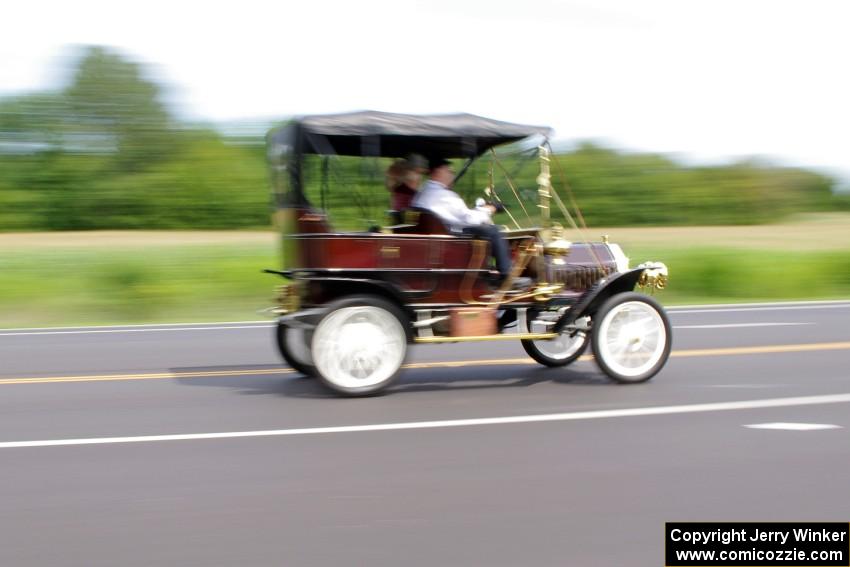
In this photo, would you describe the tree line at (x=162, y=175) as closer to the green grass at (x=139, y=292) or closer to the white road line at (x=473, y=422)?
the green grass at (x=139, y=292)

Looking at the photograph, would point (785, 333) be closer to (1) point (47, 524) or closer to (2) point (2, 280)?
(1) point (47, 524)

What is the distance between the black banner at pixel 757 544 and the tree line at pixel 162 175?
86.7 feet

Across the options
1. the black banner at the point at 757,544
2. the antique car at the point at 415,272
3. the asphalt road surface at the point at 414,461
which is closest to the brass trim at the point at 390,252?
the antique car at the point at 415,272

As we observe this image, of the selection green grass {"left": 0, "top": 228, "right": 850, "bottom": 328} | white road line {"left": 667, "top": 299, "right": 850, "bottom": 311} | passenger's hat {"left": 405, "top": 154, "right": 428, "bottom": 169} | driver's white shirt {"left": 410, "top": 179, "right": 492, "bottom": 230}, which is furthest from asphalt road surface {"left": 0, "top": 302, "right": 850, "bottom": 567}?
green grass {"left": 0, "top": 228, "right": 850, "bottom": 328}

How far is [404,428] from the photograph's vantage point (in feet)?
22.1

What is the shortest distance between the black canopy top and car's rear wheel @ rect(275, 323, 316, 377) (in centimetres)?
168

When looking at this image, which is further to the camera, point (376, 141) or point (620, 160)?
point (620, 160)

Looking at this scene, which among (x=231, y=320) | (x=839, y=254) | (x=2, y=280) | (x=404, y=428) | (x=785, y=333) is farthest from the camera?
(x=839, y=254)

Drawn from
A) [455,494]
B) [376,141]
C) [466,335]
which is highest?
[376,141]

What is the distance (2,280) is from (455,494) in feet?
47.6

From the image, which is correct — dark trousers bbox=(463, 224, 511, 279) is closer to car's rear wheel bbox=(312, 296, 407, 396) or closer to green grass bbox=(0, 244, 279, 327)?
car's rear wheel bbox=(312, 296, 407, 396)

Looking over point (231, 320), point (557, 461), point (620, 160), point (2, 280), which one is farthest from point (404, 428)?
point (620, 160)

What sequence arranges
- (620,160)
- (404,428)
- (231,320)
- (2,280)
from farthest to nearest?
(620,160) < (2,280) < (231,320) < (404,428)

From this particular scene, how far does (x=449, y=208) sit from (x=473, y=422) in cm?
209
